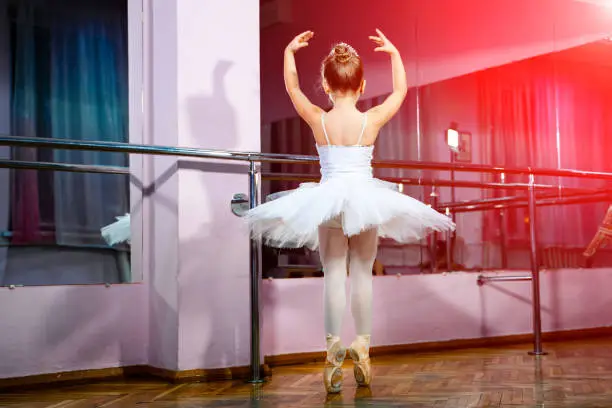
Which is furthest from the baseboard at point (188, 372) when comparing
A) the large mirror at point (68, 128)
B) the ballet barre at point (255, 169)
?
the large mirror at point (68, 128)

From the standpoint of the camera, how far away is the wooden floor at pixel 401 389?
234 cm

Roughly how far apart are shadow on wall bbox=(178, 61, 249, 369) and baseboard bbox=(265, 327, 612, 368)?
32cm

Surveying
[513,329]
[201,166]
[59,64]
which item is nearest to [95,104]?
[59,64]

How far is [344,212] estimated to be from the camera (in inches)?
95.3

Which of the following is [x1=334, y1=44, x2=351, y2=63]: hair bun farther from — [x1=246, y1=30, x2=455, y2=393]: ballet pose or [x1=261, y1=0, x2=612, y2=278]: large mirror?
[x1=261, y1=0, x2=612, y2=278]: large mirror

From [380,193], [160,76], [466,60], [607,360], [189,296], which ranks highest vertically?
[466,60]

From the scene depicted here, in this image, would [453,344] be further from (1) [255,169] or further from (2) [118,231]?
(2) [118,231]

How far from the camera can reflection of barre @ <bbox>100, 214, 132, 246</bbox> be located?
10.0 ft

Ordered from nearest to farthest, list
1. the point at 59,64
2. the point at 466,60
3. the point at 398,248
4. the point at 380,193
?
the point at 380,193
the point at 59,64
the point at 398,248
the point at 466,60

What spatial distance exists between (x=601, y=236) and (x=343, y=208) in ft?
9.51

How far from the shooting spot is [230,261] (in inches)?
118

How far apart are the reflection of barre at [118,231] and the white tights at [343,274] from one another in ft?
3.05

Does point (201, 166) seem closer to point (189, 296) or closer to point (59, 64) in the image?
point (189, 296)

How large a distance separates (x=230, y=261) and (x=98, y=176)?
0.68 metres
